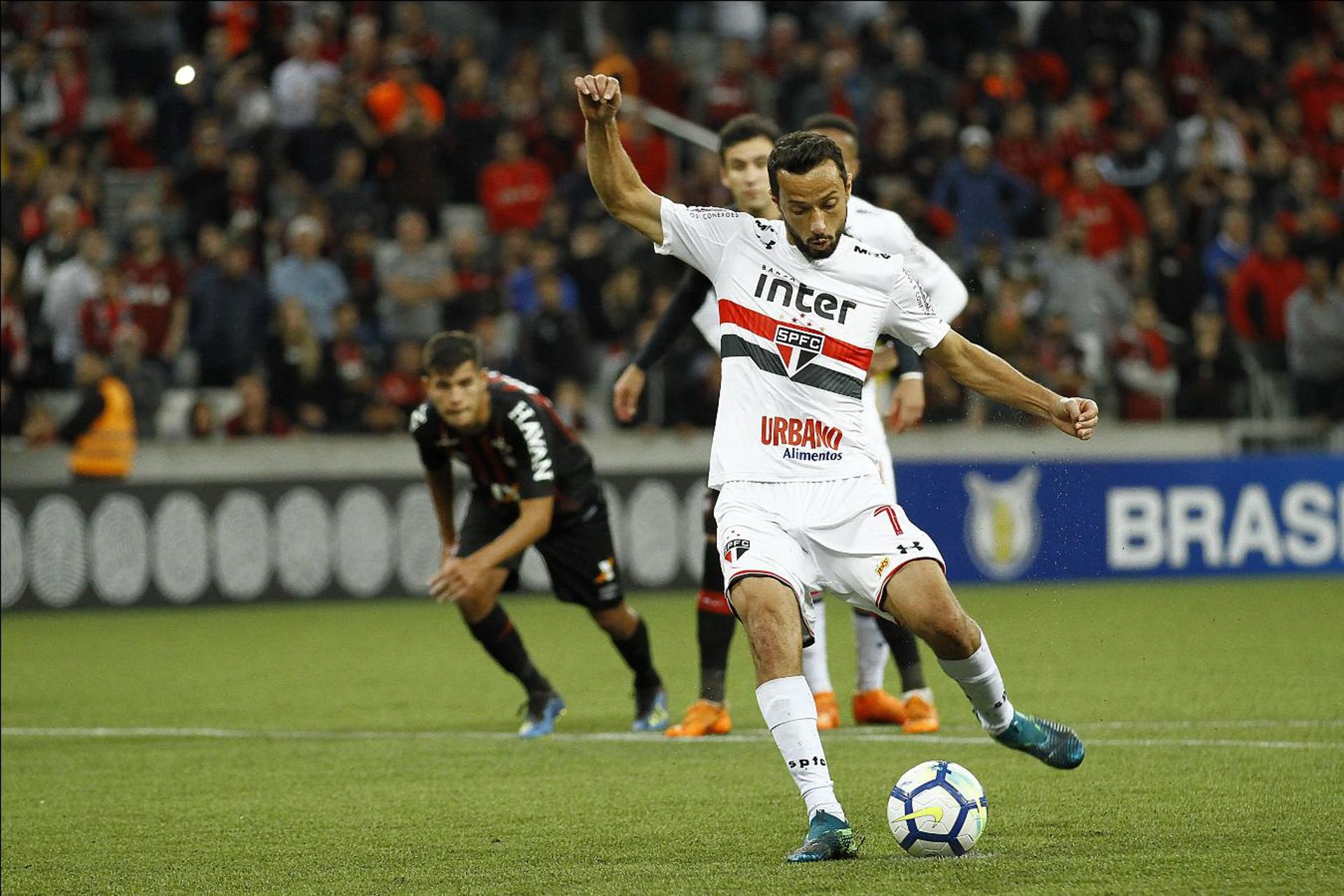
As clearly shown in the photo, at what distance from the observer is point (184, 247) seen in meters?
18.5

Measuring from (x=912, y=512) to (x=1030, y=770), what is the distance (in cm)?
781

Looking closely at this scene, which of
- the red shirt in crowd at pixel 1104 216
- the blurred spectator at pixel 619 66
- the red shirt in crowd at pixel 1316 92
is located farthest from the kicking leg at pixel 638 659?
the red shirt in crowd at pixel 1316 92

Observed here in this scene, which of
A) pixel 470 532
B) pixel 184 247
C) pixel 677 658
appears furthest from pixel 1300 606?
pixel 184 247

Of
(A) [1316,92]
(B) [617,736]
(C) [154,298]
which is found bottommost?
(B) [617,736]

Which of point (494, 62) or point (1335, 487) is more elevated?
point (494, 62)

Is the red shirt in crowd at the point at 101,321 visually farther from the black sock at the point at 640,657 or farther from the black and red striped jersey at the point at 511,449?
the black sock at the point at 640,657

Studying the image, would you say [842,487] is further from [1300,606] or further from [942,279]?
[1300,606]

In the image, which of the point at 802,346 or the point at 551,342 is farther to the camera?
the point at 551,342

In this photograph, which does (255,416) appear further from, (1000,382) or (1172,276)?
(1000,382)

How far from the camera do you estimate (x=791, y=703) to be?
576 centimetres

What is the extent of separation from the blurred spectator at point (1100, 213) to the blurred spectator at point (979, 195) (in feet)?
2.12

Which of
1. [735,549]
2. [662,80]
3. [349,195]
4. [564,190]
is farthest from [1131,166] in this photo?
[735,549]

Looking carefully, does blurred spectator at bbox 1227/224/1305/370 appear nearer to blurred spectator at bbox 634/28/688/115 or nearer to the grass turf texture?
the grass turf texture

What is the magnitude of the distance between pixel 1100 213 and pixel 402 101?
6.72 meters
